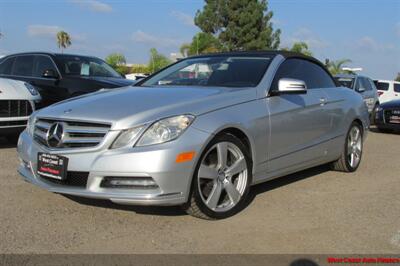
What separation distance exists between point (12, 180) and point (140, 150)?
2.47m

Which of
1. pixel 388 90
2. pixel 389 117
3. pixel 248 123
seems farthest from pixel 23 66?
pixel 388 90

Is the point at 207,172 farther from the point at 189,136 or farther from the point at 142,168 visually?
the point at 142,168

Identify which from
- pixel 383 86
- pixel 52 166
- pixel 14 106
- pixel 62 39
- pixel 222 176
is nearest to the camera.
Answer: pixel 52 166

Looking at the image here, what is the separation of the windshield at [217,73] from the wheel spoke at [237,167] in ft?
2.80

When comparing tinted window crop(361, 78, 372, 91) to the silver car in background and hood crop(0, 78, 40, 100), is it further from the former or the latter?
hood crop(0, 78, 40, 100)

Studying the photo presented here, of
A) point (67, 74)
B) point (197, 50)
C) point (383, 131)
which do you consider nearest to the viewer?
point (67, 74)

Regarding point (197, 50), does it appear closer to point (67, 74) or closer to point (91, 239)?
point (67, 74)

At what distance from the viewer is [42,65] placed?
31.5ft

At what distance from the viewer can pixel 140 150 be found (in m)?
3.94

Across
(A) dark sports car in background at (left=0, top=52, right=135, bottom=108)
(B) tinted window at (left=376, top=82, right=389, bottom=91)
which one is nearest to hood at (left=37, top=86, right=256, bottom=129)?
(A) dark sports car in background at (left=0, top=52, right=135, bottom=108)

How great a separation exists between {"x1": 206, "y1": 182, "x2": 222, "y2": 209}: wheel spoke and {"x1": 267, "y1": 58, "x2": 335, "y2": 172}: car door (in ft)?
2.59

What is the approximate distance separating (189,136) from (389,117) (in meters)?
10.4

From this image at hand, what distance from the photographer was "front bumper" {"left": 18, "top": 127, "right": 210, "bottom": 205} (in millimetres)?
3922
